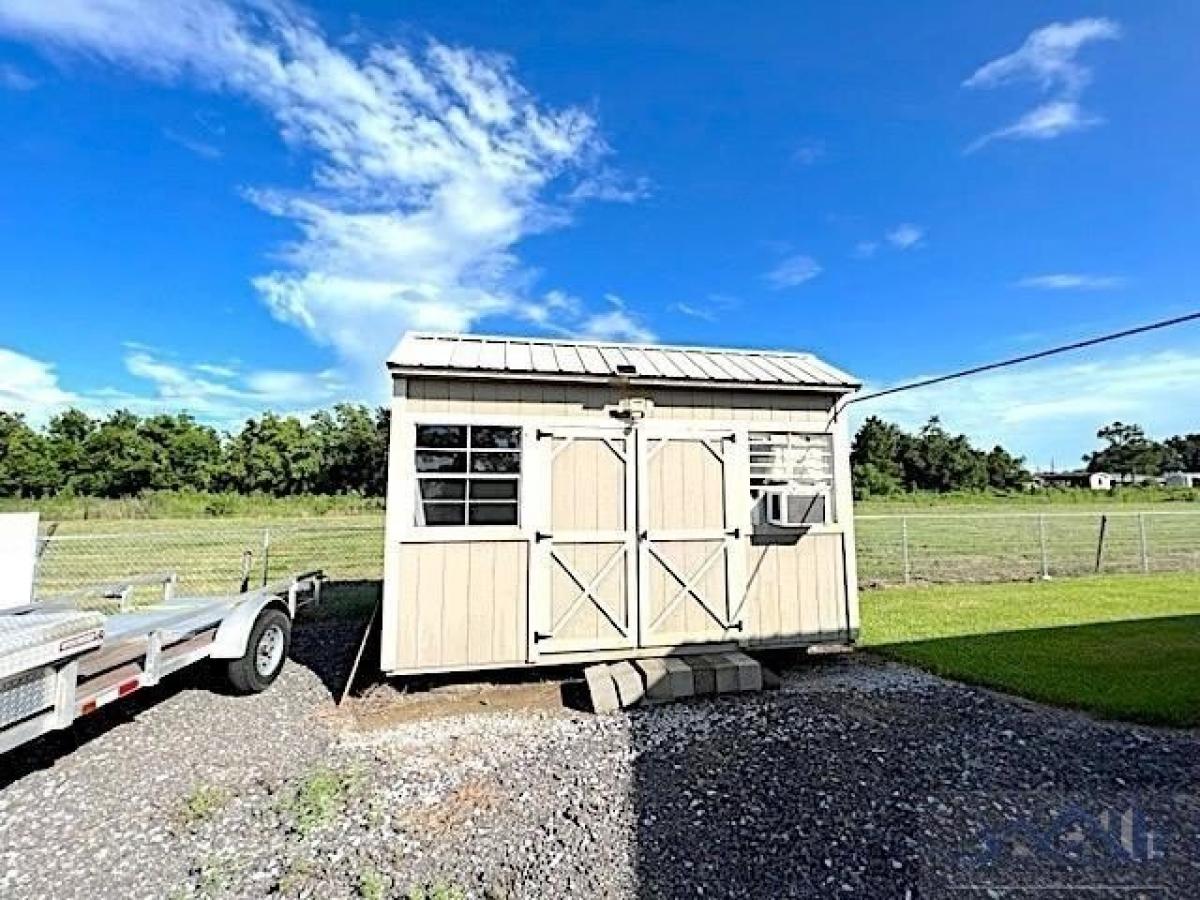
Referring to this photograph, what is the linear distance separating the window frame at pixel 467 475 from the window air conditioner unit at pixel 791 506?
7.35 feet

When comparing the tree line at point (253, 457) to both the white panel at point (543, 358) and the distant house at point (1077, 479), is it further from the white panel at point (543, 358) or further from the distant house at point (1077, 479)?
the white panel at point (543, 358)

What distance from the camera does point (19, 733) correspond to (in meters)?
2.67

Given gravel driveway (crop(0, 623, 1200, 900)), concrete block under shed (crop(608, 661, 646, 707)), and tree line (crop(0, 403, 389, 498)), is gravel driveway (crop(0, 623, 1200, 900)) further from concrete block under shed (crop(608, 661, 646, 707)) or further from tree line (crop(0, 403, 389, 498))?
tree line (crop(0, 403, 389, 498))

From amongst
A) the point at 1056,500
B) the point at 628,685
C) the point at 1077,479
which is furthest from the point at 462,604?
the point at 1077,479

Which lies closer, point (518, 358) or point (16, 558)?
point (16, 558)

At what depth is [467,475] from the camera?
516 centimetres

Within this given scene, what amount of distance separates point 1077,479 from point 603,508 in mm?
87757

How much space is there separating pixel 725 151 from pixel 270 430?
3973 cm

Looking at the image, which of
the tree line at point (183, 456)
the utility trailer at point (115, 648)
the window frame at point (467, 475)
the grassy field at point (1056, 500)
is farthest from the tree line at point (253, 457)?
the window frame at point (467, 475)

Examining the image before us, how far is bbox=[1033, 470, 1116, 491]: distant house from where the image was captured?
64.2 m

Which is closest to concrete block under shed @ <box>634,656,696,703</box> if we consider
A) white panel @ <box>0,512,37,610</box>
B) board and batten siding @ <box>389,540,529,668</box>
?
board and batten siding @ <box>389,540,529,668</box>

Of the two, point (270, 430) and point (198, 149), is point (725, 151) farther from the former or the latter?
point (270, 430)

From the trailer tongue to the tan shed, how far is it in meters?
1.19

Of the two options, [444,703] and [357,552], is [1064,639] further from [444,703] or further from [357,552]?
[357,552]
